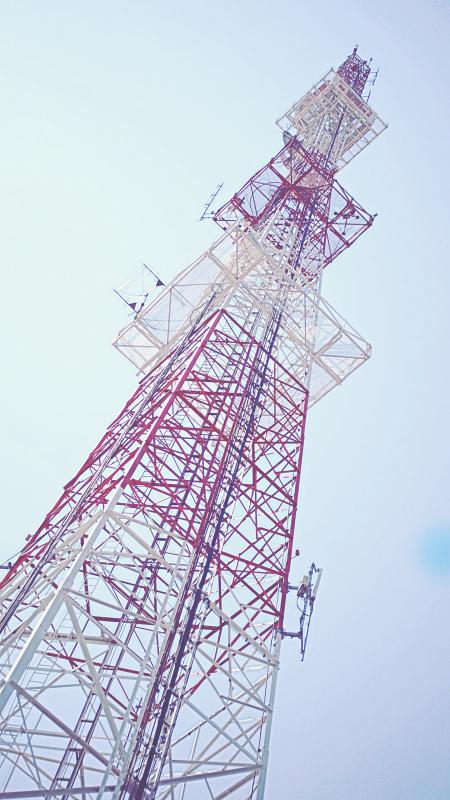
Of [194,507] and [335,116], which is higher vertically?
[335,116]

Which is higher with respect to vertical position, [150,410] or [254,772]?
[150,410]

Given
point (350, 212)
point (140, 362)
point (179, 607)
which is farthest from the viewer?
point (350, 212)

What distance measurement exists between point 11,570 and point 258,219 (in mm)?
13121

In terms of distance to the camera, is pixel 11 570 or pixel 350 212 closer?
pixel 11 570

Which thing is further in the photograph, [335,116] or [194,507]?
[335,116]

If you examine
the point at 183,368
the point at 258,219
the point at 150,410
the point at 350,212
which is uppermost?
the point at 350,212

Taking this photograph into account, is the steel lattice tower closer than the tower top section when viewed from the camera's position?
Yes

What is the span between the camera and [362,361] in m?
17.6

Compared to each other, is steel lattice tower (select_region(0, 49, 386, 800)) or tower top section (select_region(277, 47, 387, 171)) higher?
tower top section (select_region(277, 47, 387, 171))

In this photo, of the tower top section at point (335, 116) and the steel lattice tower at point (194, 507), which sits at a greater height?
the tower top section at point (335, 116)

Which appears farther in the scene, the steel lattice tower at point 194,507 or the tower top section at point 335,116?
the tower top section at point 335,116

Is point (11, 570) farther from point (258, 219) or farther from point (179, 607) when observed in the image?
point (258, 219)

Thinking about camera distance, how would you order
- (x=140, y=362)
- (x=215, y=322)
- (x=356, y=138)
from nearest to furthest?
(x=215, y=322) < (x=140, y=362) < (x=356, y=138)

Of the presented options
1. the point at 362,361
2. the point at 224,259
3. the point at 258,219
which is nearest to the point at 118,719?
the point at 362,361
